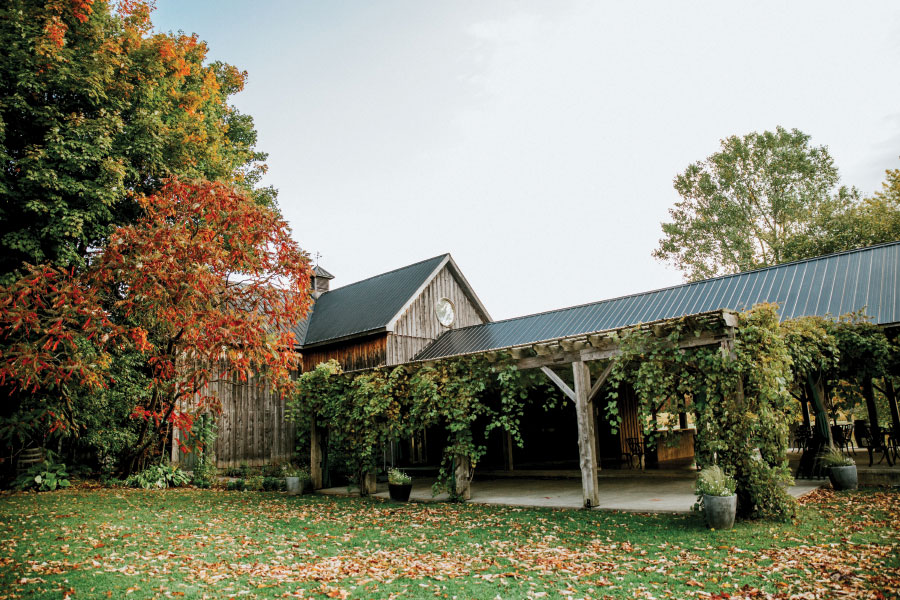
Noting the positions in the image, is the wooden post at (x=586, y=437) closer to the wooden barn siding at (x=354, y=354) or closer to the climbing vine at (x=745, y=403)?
the climbing vine at (x=745, y=403)

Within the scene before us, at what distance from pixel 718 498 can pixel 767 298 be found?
6998mm

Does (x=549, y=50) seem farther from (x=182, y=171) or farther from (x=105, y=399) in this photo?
(x=105, y=399)

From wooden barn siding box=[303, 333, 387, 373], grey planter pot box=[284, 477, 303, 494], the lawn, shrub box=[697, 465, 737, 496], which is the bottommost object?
grey planter pot box=[284, 477, 303, 494]

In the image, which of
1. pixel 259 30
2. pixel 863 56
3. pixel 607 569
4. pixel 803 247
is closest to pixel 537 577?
pixel 607 569

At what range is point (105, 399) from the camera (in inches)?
492

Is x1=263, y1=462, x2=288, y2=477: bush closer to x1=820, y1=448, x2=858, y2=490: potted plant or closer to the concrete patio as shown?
the concrete patio

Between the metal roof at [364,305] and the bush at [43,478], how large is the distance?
25.8ft

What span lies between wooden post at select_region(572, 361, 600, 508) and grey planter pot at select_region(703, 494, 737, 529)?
2.38 meters

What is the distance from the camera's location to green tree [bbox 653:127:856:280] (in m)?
27.3

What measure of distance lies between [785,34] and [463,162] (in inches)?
350

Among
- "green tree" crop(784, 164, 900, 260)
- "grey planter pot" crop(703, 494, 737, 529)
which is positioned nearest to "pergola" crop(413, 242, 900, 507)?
"grey planter pot" crop(703, 494, 737, 529)

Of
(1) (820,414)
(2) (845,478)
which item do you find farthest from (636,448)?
(2) (845,478)

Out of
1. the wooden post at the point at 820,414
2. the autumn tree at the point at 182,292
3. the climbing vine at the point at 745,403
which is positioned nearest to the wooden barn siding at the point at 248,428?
the autumn tree at the point at 182,292

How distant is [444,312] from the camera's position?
19188mm
